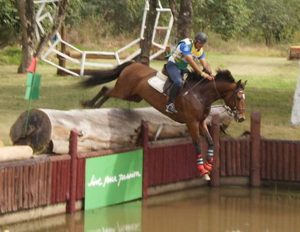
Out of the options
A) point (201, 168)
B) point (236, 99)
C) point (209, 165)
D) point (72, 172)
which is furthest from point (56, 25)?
point (72, 172)

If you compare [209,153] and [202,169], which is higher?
[209,153]

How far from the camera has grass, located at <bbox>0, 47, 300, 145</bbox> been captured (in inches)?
766

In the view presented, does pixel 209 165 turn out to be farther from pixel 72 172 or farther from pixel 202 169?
pixel 72 172

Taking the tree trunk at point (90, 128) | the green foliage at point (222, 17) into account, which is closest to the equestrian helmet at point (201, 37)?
the tree trunk at point (90, 128)

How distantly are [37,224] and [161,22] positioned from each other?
1628 inches

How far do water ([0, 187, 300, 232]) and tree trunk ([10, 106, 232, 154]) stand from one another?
1.08 meters

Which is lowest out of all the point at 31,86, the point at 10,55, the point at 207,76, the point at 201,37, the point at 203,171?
the point at 10,55

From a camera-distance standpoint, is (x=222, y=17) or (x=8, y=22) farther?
(x=222, y=17)

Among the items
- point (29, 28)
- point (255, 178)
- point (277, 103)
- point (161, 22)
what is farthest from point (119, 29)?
point (255, 178)

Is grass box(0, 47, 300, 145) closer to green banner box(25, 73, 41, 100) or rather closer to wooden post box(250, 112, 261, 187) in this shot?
green banner box(25, 73, 41, 100)

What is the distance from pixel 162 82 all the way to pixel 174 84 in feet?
1.48

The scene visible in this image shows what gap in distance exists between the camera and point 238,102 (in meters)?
15.2

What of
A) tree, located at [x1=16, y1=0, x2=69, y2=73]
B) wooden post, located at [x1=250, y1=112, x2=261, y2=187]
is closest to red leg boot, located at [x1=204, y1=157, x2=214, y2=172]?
wooden post, located at [x1=250, y1=112, x2=261, y2=187]

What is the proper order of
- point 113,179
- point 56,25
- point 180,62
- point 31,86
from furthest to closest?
point 56,25
point 180,62
point 113,179
point 31,86
